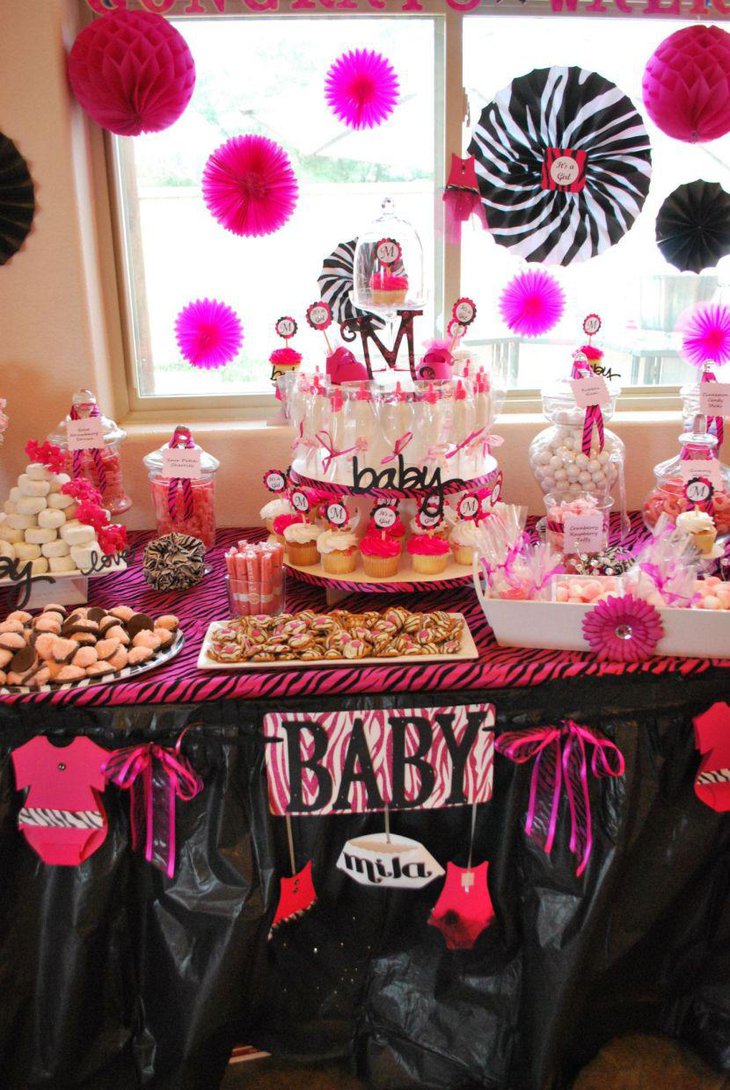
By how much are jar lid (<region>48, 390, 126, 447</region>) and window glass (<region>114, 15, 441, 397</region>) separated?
0.35m

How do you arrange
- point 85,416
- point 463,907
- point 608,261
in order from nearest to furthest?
point 463,907 → point 85,416 → point 608,261

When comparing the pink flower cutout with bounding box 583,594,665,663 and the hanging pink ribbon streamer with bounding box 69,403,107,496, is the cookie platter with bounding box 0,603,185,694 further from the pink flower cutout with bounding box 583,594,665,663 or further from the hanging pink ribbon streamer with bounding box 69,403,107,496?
the pink flower cutout with bounding box 583,594,665,663

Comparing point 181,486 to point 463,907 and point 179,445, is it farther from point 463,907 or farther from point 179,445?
point 463,907

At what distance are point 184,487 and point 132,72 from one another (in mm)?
946

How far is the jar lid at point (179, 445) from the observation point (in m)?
1.96

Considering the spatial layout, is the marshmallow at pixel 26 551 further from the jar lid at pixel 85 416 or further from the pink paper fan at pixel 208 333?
the pink paper fan at pixel 208 333

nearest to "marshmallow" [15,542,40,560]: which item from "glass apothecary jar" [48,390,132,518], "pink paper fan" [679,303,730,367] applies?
"glass apothecary jar" [48,390,132,518]

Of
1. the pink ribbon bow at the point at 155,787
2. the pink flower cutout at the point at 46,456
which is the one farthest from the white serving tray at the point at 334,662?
the pink flower cutout at the point at 46,456

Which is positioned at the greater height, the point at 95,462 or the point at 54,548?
the point at 95,462

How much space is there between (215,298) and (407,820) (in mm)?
1444

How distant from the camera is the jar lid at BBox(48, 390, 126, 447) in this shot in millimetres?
1936

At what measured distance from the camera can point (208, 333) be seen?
222 cm

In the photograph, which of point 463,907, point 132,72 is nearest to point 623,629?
point 463,907

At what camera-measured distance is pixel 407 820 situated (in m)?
1.60
